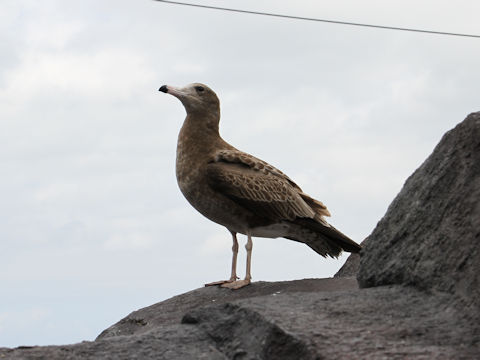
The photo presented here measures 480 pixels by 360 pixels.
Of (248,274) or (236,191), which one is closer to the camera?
(236,191)

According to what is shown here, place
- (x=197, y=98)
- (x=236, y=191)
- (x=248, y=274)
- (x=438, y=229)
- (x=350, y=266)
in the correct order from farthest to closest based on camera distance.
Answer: (x=350, y=266) < (x=197, y=98) < (x=248, y=274) < (x=236, y=191) < (x=438, y=229)

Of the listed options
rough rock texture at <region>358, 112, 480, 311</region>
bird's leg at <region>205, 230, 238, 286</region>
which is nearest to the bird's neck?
bird's leg at <region>205, 230, 238, 286</region>

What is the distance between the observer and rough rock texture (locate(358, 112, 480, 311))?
5660 mm

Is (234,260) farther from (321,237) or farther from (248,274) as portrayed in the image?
(321,237)

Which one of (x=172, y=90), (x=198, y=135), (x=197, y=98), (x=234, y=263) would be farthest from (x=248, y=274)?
(x=172, y=90)

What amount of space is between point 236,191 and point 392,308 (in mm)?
3008

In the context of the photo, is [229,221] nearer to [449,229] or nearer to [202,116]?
[202,116]

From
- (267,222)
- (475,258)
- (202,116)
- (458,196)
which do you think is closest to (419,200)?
(458,196)

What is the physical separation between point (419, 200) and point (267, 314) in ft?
5.61

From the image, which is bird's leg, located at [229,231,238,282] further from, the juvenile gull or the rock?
the rock

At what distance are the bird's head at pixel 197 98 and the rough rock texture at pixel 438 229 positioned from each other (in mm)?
3024

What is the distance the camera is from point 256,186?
8.55m

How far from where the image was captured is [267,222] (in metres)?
8.64

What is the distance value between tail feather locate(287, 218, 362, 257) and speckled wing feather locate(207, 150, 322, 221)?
0.39ft
